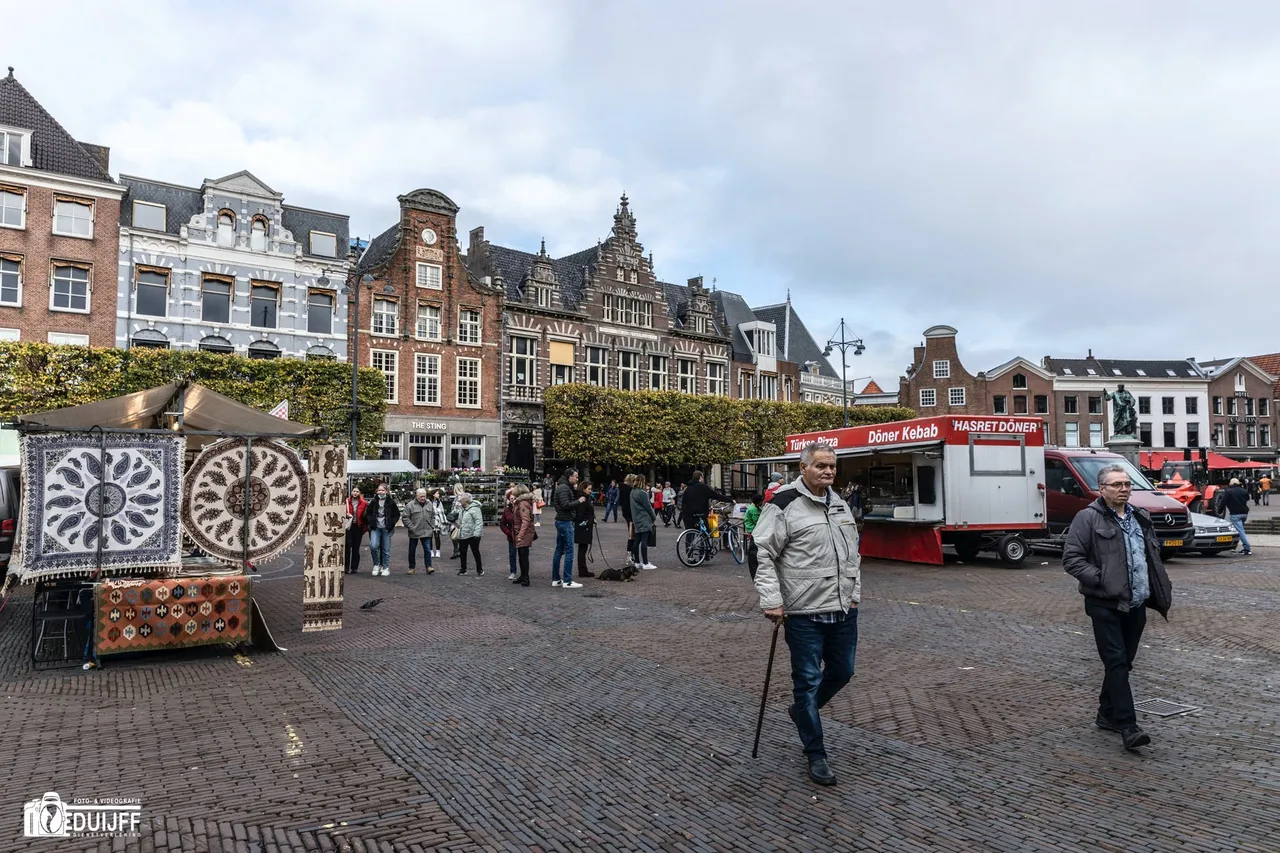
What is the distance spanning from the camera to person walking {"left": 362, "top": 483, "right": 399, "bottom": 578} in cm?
1494

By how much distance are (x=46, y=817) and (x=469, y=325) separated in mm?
37532

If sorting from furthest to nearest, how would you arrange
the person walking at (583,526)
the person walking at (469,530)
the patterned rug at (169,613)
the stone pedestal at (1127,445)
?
the stone pedestal at (1127,445) → the person walking at (469,530) → the person walking at (583,526) → the patterned rug at (169,613)

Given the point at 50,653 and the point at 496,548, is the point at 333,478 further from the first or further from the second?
the point at 496,548

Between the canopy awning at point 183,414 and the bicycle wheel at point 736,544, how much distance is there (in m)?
9.99

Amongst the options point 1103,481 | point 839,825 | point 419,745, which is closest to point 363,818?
point 419,745

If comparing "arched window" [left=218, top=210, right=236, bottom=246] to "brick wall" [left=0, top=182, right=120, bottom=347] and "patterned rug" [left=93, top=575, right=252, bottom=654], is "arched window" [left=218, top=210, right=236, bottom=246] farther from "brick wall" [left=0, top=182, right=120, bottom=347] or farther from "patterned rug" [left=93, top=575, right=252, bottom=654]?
"patterned rug" [left=93, top=575, right=252, bottom=654]

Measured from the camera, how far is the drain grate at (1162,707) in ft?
19.8

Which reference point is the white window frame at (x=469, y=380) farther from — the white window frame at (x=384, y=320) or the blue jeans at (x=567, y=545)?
the blue jeans at (x=567, y=545)

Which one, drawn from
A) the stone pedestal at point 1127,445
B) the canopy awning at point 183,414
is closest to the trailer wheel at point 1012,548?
the stone pedestal at point 1127,445

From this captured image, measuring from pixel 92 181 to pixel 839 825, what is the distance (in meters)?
36.8

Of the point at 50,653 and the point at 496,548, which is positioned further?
the point at 496,548

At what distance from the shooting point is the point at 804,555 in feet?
15.8

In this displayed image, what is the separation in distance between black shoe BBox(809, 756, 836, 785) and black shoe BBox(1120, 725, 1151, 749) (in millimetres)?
1997

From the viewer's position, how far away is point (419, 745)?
5.36 m
